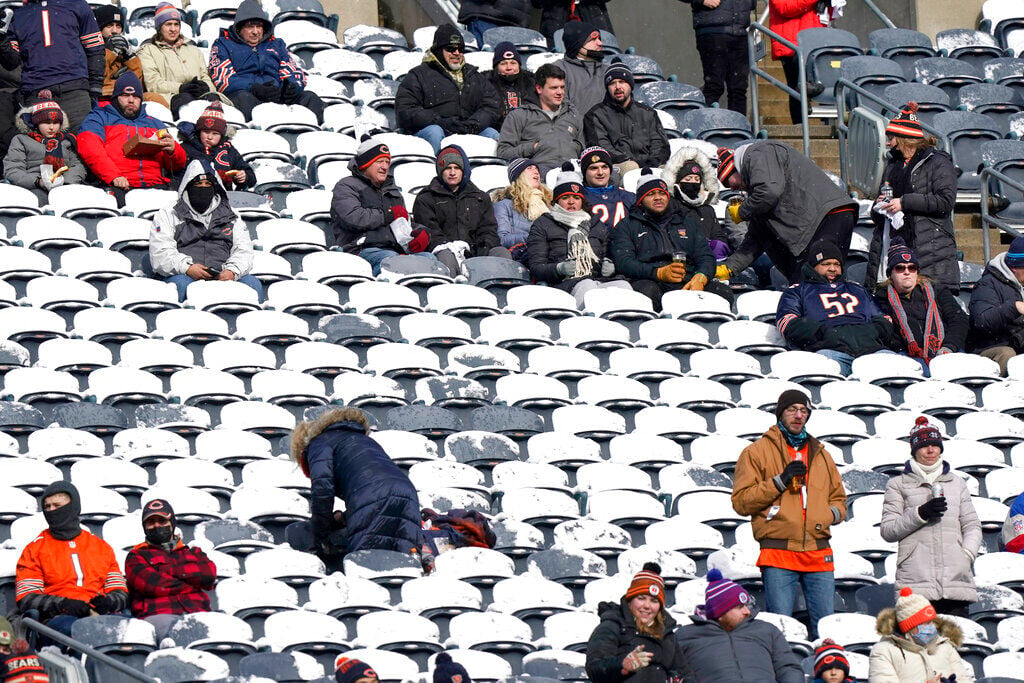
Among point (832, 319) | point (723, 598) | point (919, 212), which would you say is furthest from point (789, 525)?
point (919, 212)

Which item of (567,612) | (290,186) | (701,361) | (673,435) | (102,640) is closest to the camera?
(102,640)

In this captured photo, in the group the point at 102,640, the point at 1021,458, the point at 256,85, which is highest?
the point at 256,85

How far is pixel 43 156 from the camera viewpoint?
44.0ft

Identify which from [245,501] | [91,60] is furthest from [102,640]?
[91,60]

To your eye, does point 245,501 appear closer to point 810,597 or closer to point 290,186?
point 810,597

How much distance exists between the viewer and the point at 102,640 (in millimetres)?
8969

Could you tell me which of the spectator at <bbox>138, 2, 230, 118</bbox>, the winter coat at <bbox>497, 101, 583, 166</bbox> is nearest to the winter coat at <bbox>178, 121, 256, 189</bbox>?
the spectator at <bbox>138, 2, 230, 118</bbox>

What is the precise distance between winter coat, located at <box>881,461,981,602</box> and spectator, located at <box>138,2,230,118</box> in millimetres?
5985

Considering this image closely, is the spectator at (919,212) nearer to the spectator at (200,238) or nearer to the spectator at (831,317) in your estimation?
the spectator at (831,317)

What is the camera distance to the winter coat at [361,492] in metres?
9.95

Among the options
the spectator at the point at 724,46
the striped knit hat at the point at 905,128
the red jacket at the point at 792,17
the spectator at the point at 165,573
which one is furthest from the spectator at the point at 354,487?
the red jacket at the point at 792,17

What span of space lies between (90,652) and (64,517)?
55.1 inches

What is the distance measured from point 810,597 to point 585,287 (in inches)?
133

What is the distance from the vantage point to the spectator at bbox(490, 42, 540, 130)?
48.8 ft
